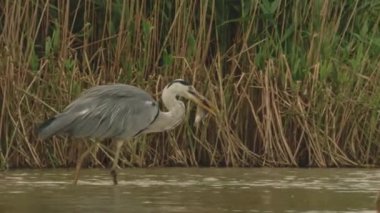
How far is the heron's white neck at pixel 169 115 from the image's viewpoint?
10812 mm

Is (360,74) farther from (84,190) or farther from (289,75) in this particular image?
(84,190)

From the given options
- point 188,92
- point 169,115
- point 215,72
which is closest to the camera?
point 169,115

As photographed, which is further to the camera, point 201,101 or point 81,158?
point 201,101

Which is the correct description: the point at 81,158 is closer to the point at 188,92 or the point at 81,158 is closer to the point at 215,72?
the point at 188,92

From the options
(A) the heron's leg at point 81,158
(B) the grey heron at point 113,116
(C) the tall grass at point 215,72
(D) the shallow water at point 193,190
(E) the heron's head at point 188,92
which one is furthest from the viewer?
(C) the tall grass at point 215,72

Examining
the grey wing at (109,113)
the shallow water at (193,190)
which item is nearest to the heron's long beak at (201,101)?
the grey wing at (109,113)

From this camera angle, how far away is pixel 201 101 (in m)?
11.1

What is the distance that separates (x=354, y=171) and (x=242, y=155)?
1.05 meters

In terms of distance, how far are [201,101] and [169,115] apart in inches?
15.2

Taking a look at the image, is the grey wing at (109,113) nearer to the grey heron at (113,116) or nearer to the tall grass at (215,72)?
the grey heron at (113,116)

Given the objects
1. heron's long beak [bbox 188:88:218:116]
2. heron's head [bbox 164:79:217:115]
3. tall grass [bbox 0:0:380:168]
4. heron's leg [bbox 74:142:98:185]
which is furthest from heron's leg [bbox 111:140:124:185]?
heron's long beak [bbox 188:88:218:116]

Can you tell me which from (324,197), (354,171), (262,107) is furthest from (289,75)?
(324,197)

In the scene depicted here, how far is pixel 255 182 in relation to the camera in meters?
10.1

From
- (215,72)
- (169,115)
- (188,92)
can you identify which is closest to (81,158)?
(169,115)
